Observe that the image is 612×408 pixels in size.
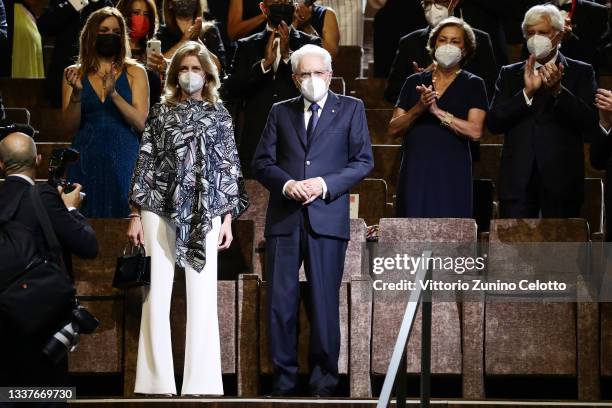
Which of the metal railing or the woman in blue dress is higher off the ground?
the woman in blue dress

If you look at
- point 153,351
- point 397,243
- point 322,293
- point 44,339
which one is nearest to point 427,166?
point 397,243

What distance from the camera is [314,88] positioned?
18.4 feet

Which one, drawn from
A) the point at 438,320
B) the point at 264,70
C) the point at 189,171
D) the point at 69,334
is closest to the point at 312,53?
the point at 189,171

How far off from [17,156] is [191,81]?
1024 mm

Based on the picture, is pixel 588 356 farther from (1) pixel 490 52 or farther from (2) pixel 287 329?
(1) pixel 490 52

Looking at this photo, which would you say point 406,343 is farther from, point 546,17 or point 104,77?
point 104,77

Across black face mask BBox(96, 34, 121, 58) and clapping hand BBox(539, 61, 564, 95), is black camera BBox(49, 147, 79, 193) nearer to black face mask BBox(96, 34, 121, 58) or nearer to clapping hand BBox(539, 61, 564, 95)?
black face mask BBox(96, 34, 121, 58)

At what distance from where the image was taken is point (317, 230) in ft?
17.9

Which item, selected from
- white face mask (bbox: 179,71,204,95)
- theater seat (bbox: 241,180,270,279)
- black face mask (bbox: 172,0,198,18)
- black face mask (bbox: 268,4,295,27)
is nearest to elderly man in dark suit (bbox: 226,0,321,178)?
black face mask (bbox: 268,4,295,27)

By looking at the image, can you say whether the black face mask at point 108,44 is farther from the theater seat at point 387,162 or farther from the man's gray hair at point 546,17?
the man's gray hair at point 546,17

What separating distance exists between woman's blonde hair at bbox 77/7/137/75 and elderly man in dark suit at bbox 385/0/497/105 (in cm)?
130

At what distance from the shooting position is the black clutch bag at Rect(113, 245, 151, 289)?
18.0 ft

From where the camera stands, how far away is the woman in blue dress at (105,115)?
6152mm

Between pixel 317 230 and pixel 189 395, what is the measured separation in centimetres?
78
